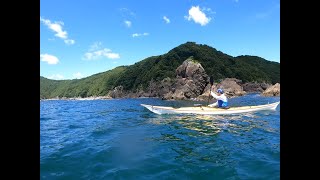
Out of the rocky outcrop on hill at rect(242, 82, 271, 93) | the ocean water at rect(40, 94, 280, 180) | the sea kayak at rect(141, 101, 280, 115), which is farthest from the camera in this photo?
the rocky outcrop on hill at rect(242, 82, 271, 93)

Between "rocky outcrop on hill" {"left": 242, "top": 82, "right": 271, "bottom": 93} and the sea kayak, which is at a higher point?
"rocky outcrop on hill" {"left": 242, "top": 82, "right": 271, "bottom": 93}

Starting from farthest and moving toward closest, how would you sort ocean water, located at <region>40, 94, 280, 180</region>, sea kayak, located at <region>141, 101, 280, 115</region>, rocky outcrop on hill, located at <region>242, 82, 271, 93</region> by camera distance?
rocky outcrop on hill, located at <region>242, 82, 271, 93</region> → sea kayak, located at <region>141, 101, 280, 115</region> → ocean water, located at <region>40, 94, 280, 180</region>

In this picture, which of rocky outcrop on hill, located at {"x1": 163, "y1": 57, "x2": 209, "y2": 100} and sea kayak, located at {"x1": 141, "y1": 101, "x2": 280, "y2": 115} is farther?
rocky outcrop on hill, located at {"x1": 163, "y1": 57, "x2": 209, "y2": 100}

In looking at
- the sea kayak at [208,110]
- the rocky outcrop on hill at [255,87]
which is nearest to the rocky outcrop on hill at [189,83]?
the rocky outcrop on hill at [255,87]

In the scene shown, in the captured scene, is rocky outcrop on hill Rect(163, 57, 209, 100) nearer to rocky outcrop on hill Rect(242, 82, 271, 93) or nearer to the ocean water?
A: rocky outcrop on hill Rect(242, 82, 271, 93)

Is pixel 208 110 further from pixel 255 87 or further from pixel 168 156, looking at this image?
pixel 255 87

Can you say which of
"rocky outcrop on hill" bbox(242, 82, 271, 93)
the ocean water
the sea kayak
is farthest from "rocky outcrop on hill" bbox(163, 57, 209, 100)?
the ocean water

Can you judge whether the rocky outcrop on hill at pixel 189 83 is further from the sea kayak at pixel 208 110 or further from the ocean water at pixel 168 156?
the ocean water at pixel 168 156

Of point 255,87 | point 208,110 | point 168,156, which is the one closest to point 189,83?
point 255,87

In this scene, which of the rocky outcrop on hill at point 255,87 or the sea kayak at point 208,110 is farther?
the rocky outcrop on hill at point 255,87

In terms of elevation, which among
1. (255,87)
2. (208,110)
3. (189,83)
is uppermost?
(189,83)

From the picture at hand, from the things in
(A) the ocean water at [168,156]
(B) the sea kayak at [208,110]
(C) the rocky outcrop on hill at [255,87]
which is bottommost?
(A) the ocean water at [168,156]
